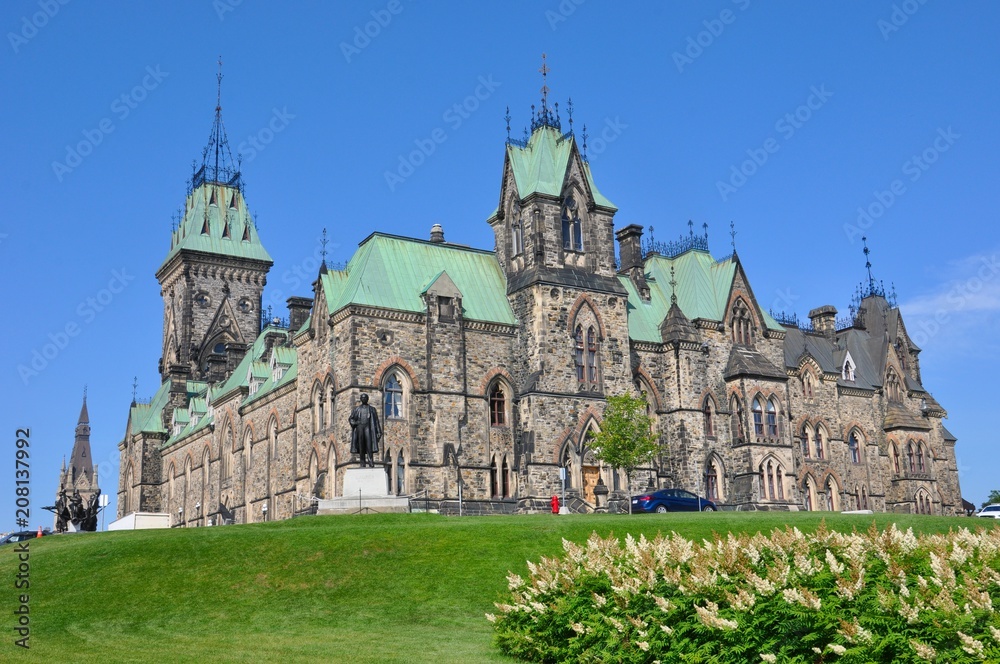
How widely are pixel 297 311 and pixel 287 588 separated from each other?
43.3m

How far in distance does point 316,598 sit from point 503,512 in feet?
82.2

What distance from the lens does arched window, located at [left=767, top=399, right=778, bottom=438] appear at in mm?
56938

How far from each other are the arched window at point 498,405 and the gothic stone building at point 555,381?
11 centimetres

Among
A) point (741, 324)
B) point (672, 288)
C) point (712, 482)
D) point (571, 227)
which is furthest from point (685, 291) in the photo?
point (712, 482)

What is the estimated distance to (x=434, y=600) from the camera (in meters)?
24.1

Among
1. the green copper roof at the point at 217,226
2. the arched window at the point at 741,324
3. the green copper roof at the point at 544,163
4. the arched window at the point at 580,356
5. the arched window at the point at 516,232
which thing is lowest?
the arched window at the point at 580,356

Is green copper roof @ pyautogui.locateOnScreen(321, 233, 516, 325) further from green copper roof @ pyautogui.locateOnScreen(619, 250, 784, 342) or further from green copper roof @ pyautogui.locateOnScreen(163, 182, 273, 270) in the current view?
green copper roof @ pyautogui.locateOnScreen(163, 182, 273, 270)

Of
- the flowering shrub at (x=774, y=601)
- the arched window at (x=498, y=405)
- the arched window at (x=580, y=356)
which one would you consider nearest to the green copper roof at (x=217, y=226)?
the arched window at (x=498, y=405)

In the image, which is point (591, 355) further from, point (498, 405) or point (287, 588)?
point (287, 588)

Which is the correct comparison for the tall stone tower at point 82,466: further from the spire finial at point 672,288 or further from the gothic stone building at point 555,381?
the spire finial at point 672,288

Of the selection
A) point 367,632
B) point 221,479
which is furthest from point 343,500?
point 221,479

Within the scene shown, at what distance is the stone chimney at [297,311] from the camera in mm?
66438

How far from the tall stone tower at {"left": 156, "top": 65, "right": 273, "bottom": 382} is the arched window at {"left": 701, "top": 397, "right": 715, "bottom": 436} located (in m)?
42.6

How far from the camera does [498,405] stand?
51.8 m
